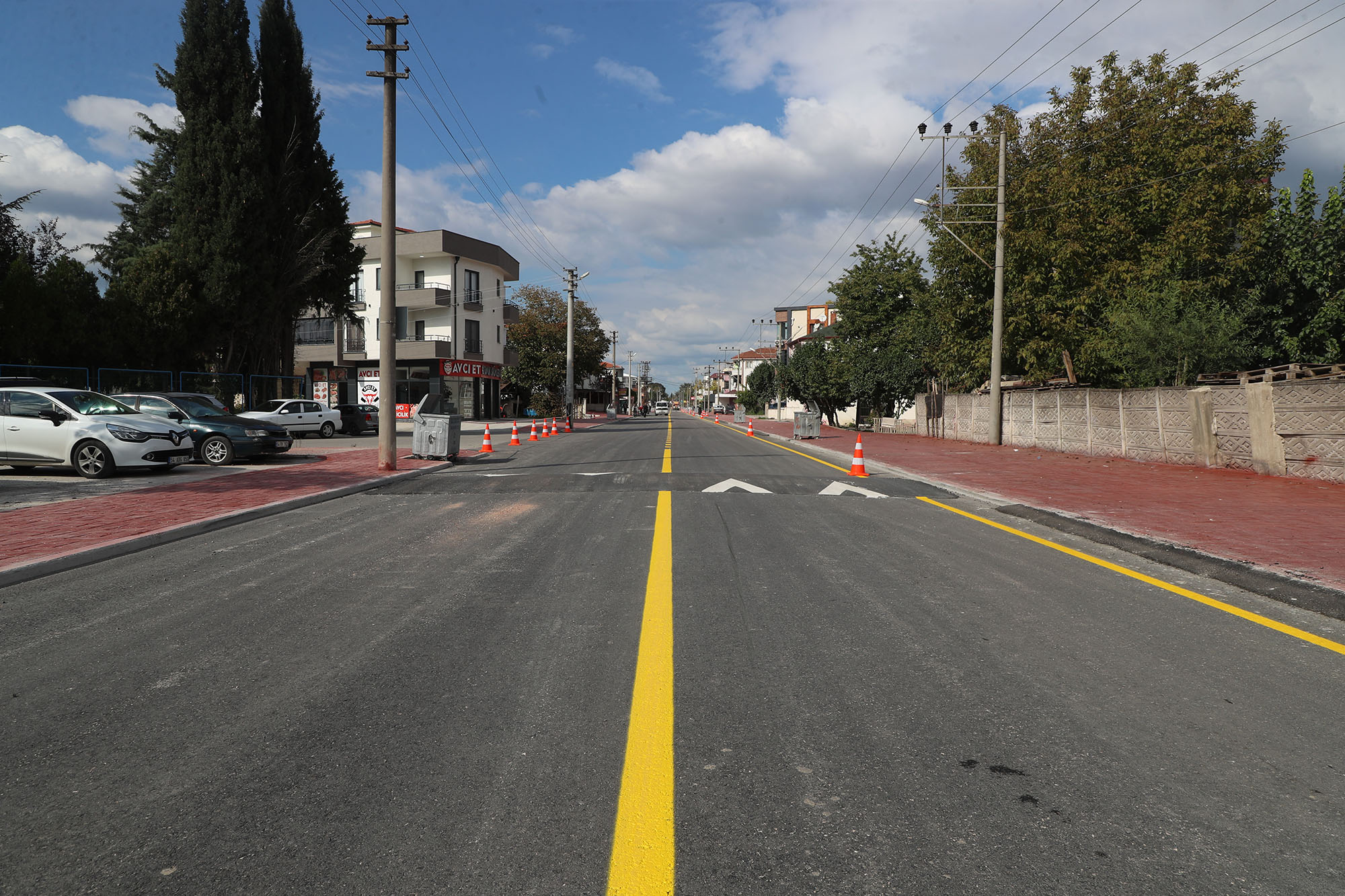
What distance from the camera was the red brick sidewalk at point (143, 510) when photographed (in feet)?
24.6

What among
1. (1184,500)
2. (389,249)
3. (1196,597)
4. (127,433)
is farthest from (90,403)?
(1184,500)

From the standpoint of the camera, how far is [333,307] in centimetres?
3619

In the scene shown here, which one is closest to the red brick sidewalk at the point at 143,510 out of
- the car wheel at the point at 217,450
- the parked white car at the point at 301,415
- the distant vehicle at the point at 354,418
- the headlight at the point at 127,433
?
the headlight at the point at 127,433

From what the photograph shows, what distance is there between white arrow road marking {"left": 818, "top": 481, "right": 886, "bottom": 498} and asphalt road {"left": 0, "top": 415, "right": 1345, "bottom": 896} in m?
5.81

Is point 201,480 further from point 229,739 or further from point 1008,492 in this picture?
point 1008,492

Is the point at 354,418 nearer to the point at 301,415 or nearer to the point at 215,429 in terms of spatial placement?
the point at 301,415

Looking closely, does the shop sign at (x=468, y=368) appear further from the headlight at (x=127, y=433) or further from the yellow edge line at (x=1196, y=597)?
the yellow edge line at (x=1196, y=597)

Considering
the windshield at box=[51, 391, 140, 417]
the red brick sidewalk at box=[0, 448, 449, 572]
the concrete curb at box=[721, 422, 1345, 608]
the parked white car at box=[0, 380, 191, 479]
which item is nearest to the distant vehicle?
the windshield at box=[51, 391, 140, 417]

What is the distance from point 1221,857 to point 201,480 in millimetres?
14836

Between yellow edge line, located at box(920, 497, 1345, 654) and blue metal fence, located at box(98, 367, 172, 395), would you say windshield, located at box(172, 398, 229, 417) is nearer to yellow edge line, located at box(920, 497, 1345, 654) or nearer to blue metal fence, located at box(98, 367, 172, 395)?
blue metal fence, located at box(98, 367, 172, 395)

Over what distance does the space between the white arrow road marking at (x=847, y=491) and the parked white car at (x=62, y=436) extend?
12034mm

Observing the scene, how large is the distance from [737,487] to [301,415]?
2302cm

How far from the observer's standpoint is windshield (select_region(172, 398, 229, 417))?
18.1 metres

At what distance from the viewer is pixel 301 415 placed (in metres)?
30.4
